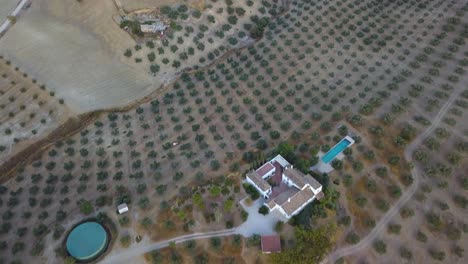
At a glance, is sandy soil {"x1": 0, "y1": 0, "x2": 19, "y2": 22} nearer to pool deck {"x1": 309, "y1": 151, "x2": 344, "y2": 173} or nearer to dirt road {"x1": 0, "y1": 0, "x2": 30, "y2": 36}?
dirt road {"x1": 0, "y1": 0, "x2": 30, "y2": 36}

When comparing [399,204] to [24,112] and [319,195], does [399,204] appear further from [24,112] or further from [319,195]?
[24,112]

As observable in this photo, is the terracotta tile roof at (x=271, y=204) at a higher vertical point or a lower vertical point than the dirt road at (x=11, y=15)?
lower

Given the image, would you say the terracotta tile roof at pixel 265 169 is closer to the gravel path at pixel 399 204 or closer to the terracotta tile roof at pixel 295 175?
the terracotta tile roof at pixel 295 175

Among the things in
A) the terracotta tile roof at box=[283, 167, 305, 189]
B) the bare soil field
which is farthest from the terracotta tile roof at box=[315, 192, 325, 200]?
the bare soil field

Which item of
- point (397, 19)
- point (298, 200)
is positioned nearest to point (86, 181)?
point (298, 200)

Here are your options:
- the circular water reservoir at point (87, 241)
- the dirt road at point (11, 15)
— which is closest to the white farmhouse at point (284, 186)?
A: the circular water reservoir at point (87, 241)

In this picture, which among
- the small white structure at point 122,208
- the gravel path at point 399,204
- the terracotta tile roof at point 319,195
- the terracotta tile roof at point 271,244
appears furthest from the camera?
the small white structure at point 122,208

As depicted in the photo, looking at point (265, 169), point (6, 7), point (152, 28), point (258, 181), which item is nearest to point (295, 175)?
point (265, 169)
